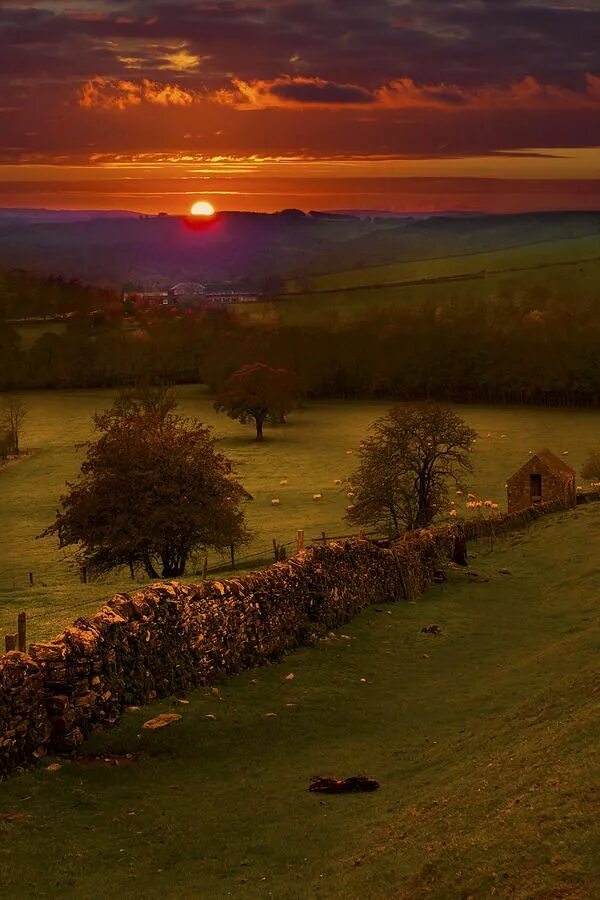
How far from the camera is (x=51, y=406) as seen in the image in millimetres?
135250

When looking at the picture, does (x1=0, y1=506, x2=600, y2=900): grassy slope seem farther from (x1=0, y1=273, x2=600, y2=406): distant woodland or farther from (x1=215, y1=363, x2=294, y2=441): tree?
(x1=0, y1=273, x2=600, y2=406): distant woodland

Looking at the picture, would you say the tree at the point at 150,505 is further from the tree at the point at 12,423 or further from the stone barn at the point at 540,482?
the tree at the point at 12,423

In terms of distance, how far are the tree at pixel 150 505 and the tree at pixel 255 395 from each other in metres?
61.9

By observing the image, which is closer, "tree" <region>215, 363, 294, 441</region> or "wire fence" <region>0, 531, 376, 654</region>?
"wire fence" <region>0, 531, 376, 654</region>

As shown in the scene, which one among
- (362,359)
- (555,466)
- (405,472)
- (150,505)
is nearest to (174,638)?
(150,505)

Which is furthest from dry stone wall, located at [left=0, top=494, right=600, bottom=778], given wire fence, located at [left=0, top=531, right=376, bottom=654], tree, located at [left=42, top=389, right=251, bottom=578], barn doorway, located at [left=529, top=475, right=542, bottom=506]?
barn doorway, located at [left=529, top=475, right=542, bottom=506]

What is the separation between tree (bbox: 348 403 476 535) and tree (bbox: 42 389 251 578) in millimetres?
10476

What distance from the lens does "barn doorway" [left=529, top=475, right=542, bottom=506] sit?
58972 mm

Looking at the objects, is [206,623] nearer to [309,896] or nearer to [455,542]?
[309,896]

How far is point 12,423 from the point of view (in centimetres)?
10738

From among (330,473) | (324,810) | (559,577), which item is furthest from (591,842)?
(330,473)

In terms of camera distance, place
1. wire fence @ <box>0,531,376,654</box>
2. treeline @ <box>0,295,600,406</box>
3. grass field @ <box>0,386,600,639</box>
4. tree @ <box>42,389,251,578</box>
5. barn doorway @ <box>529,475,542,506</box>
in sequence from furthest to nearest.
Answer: treeline @ <box>0,295,600,406</box> < barn doorway @ <box>529,475,542,506</box> < tree @ <box>42,389,251,578</box> < grass field @ <box>0,386,600,639</box> < wire fence @ <box>0,531,376,654</box>

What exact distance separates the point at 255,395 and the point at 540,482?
5552 centimetres

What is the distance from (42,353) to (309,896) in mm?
155486
